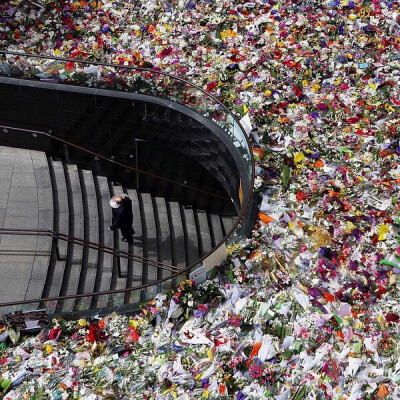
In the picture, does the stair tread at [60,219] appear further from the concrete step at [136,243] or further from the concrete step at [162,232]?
the concrete step at [162,232]

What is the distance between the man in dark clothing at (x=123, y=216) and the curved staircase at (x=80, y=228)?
14.1 inches

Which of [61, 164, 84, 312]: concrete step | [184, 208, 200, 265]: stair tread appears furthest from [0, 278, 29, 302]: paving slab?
[184, 208, 200, 265]: stair tread

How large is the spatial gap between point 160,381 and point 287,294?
6.32ft

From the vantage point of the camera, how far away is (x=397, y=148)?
9.95 metres

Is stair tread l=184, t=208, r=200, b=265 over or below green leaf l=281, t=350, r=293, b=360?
over

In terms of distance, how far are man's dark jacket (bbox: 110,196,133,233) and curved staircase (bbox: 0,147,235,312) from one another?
1.74 ft

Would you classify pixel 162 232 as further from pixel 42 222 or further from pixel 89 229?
pixel 42 222

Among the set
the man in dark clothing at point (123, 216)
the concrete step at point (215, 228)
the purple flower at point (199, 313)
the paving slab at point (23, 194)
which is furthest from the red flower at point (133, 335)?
the paving slab at point (23, 194)

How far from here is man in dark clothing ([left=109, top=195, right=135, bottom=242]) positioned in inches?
419

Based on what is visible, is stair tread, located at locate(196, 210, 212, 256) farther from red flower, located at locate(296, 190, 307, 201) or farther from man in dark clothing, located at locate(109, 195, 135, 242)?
red flower, located at locate(296, 190, 307, 201)

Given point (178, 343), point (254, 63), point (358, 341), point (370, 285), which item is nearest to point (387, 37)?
point (254, 63)

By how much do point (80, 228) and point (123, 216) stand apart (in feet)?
3.38

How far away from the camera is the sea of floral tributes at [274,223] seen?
7.59 meters

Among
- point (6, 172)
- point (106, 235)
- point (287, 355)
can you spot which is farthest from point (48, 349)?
point (6, 172)
